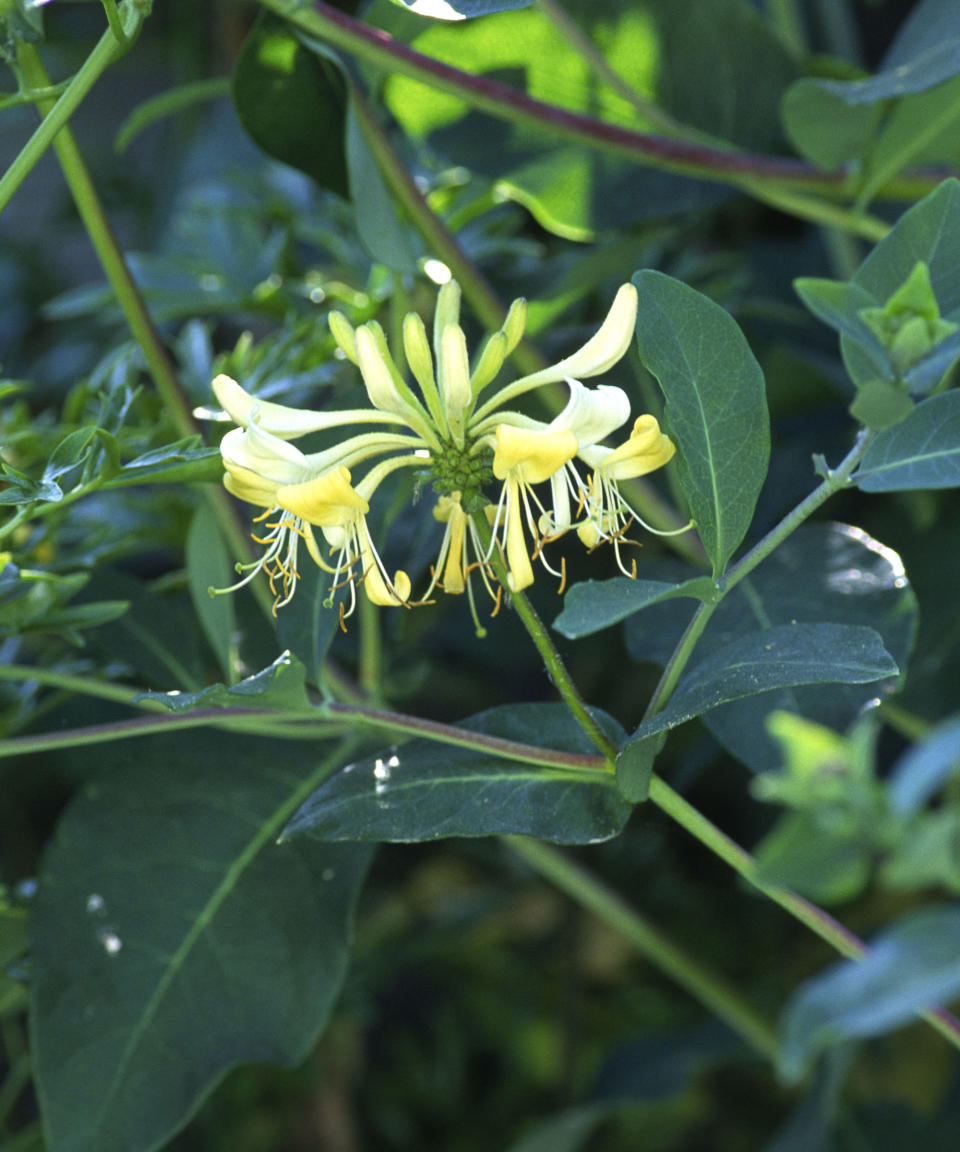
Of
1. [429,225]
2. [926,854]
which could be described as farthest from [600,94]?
[926,854]

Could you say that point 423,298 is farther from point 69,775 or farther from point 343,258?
point 69,775

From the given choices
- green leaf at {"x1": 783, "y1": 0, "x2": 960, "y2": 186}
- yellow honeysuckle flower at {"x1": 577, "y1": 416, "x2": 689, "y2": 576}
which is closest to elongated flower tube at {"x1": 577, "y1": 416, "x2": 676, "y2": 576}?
yellow honeysuckle flower at {"x1": 577, "y1": 416, "x2": 689, "y2": 576}

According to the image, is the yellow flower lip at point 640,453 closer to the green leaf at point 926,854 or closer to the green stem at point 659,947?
the green leaf at point 926,854

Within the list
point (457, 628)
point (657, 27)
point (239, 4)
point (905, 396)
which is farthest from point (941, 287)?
point (239, 4)

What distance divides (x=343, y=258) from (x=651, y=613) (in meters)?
0.29

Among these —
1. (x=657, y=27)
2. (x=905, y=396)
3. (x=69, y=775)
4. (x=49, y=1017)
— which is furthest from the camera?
(x=69, y=775)

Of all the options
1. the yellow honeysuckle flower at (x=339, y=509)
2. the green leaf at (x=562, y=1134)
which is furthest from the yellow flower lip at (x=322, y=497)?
the green leaf at (x=562, y=1134)

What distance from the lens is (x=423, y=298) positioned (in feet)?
2.02

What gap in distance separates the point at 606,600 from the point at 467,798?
9cm

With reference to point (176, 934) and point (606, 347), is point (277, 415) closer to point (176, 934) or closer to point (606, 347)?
point (606, 347)

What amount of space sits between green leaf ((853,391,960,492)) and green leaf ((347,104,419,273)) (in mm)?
195

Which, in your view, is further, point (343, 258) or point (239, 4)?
point (239, 4)

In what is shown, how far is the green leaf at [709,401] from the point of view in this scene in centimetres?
29

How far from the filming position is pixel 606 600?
256 millimetres
